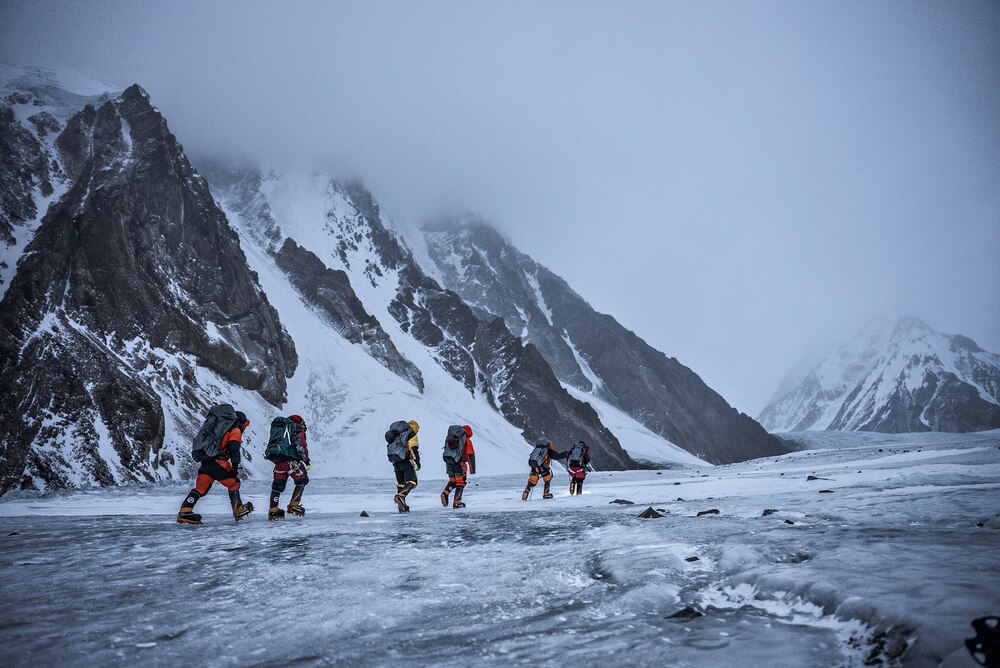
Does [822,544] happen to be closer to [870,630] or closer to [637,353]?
[870,630]

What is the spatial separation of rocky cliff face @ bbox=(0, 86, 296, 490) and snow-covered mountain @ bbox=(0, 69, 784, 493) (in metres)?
0.11

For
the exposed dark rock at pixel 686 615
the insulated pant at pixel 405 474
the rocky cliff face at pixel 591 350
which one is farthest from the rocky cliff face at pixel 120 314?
the rocky cliff face at pixel 591 350

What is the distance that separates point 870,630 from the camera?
271 centimetres

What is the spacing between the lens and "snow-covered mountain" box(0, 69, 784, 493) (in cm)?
2439

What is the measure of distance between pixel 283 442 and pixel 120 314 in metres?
29.2

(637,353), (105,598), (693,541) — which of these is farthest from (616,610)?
(637,353)

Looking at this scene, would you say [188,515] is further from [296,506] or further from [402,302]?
[402,302]

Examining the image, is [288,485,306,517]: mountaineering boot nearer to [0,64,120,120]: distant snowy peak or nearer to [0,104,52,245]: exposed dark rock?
[0,104,52,245]: exposed dark rock

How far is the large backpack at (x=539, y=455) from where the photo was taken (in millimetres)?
15008

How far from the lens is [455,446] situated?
12859 mm

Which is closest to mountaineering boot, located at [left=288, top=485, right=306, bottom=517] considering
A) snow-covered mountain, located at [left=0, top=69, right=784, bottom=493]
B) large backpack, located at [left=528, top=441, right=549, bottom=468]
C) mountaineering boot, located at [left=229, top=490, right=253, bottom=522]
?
mountaineering boot, located at [left=229, top=490, right=253, bottom=522]

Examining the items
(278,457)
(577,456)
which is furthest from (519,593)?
(577,456)

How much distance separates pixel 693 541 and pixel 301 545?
457cm

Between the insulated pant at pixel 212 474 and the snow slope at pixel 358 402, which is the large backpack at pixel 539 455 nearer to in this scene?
the insulated pant at pixel 212 474
